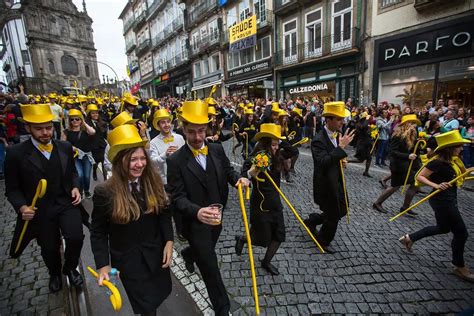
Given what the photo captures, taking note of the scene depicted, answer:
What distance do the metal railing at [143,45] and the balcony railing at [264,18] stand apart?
28153 mm

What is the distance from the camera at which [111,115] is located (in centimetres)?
1323

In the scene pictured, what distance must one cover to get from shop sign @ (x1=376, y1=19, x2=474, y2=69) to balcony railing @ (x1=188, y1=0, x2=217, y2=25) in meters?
19.0

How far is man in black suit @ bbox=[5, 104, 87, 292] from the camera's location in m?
2.75

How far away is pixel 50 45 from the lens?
61969 mm

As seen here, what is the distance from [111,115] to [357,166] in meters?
11.8

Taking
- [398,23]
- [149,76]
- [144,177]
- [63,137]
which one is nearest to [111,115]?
[63,137]

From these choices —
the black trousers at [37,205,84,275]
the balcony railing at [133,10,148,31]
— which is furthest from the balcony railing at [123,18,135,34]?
the black trousers at [37,205,84,275]

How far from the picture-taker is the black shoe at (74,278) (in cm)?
315

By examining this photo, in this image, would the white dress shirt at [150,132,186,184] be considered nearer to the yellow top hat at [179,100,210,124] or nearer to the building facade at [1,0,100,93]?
the yellow top hat at [179,100,210,124]

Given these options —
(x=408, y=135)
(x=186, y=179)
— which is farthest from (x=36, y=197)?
(x=408, y=135)

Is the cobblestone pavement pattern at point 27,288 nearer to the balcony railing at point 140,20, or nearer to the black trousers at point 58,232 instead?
the black trousers at point 58,232

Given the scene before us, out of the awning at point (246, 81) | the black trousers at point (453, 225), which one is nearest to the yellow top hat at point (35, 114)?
the black trousers at point (453, 225)

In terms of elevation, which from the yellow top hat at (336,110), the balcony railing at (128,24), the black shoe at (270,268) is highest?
the balcony railing at (128,24)

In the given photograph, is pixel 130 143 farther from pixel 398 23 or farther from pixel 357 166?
pixel 398 23
